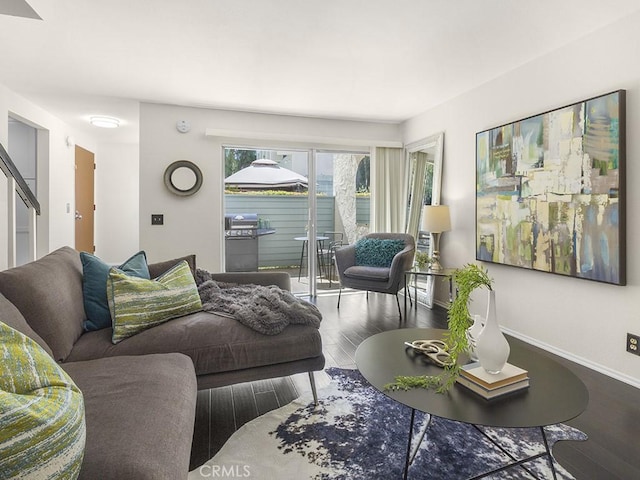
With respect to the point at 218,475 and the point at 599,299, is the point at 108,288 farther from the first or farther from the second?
the point at 599,299

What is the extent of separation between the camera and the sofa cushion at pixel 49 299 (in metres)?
1.49

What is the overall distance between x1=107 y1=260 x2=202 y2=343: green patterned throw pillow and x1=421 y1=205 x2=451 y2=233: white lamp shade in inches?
105

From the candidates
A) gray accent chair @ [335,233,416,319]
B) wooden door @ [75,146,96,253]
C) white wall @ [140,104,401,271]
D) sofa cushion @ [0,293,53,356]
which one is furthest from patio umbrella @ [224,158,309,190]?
sofa cushion @ [0,293,53,356]

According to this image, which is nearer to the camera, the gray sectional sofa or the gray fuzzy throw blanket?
the gray sectional sofa

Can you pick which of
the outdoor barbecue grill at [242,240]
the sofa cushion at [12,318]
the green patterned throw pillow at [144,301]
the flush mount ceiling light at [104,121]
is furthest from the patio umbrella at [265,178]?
the sofa cushion at [12,318]

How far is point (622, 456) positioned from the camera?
5.27ft

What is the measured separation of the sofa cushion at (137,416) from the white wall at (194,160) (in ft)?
9.25

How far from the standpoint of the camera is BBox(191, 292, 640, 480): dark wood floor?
156 centimetres

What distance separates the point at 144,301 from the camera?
6.23 ft

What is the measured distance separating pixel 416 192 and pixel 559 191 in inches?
86.5

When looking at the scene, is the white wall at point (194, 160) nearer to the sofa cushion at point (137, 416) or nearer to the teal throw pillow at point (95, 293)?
the teal throw pillow at point (95, 293)

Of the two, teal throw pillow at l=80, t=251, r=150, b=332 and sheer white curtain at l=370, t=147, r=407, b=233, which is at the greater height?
sheer white curtain at l=370, t=147, r=407, b=233

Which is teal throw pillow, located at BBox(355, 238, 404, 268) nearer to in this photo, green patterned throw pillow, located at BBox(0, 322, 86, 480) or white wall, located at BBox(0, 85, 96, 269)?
green patterned throw pillow, located at BBox(0, 322, 86, 480)

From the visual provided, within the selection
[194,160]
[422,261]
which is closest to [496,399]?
[422,261]
